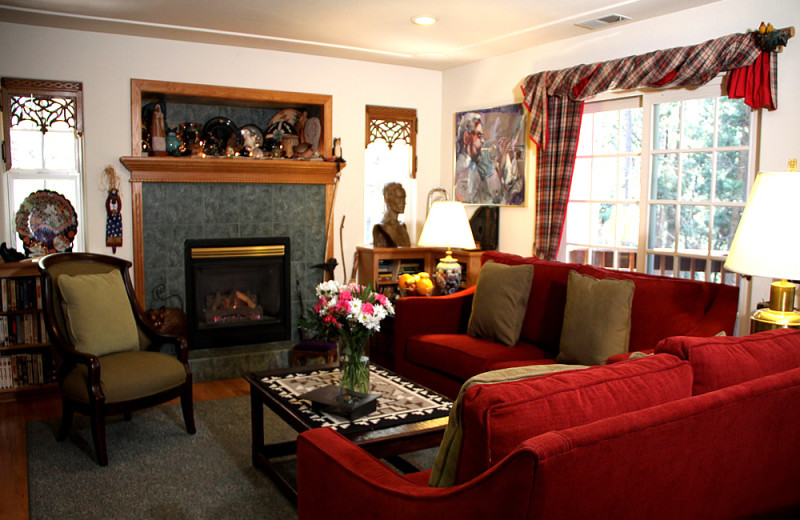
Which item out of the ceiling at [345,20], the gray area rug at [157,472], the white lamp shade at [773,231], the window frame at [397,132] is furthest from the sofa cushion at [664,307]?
the window frame at [397,132]

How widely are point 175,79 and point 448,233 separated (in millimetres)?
2392

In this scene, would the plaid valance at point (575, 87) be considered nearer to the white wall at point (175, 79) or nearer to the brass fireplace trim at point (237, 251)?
the white wall at point (175, 79)

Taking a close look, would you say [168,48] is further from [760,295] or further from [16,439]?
[760,295]

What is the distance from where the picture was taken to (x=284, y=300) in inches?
219

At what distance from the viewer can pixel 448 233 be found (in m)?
4.70

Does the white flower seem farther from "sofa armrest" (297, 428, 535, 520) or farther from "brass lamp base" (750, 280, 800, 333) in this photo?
"brass lamp base" (750, 280, 800, 333)

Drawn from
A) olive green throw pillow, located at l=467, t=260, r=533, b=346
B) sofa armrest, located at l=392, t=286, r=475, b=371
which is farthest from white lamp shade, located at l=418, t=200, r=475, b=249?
olive green throw pillow, located at l=467, t=260, r=533, b=346

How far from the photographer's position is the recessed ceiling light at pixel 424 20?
433cm

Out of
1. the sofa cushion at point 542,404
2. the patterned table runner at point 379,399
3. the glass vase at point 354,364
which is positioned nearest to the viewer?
the sofa cushion at point 542,404

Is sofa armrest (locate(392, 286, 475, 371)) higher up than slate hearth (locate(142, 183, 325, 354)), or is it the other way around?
slate hearth (locate(142, 183, 325, 354))

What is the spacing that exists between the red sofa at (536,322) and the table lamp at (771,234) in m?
0.76

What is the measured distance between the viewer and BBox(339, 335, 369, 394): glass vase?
9.51ft

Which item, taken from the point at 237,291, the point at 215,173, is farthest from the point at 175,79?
the point at 237,291

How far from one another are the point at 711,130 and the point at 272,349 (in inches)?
Result: 138
